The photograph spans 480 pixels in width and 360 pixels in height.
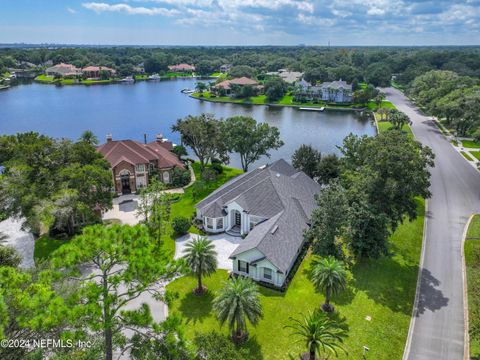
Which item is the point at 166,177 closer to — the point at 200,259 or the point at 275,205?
the point at 275,205

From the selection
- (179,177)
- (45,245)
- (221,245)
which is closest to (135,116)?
(179,177)

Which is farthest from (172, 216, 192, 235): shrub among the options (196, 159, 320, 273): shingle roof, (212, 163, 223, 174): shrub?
(212, 163, 223, 174): shrub

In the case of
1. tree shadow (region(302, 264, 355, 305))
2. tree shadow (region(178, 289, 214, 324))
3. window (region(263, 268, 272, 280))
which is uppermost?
window (region(263, 268, 272, 280))

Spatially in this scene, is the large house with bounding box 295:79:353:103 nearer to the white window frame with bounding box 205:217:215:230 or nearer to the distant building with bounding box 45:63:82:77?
the white window frame with bounding box 205:217:215:230

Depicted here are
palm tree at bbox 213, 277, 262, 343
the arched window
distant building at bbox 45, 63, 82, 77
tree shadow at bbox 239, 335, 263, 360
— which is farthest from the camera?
distant building at bbox 45, 63, 82, 77

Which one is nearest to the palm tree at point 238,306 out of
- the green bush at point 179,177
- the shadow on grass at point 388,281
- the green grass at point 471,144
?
the shadow on grass at point 388,281

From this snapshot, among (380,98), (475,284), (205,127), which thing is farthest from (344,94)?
(475,284)
